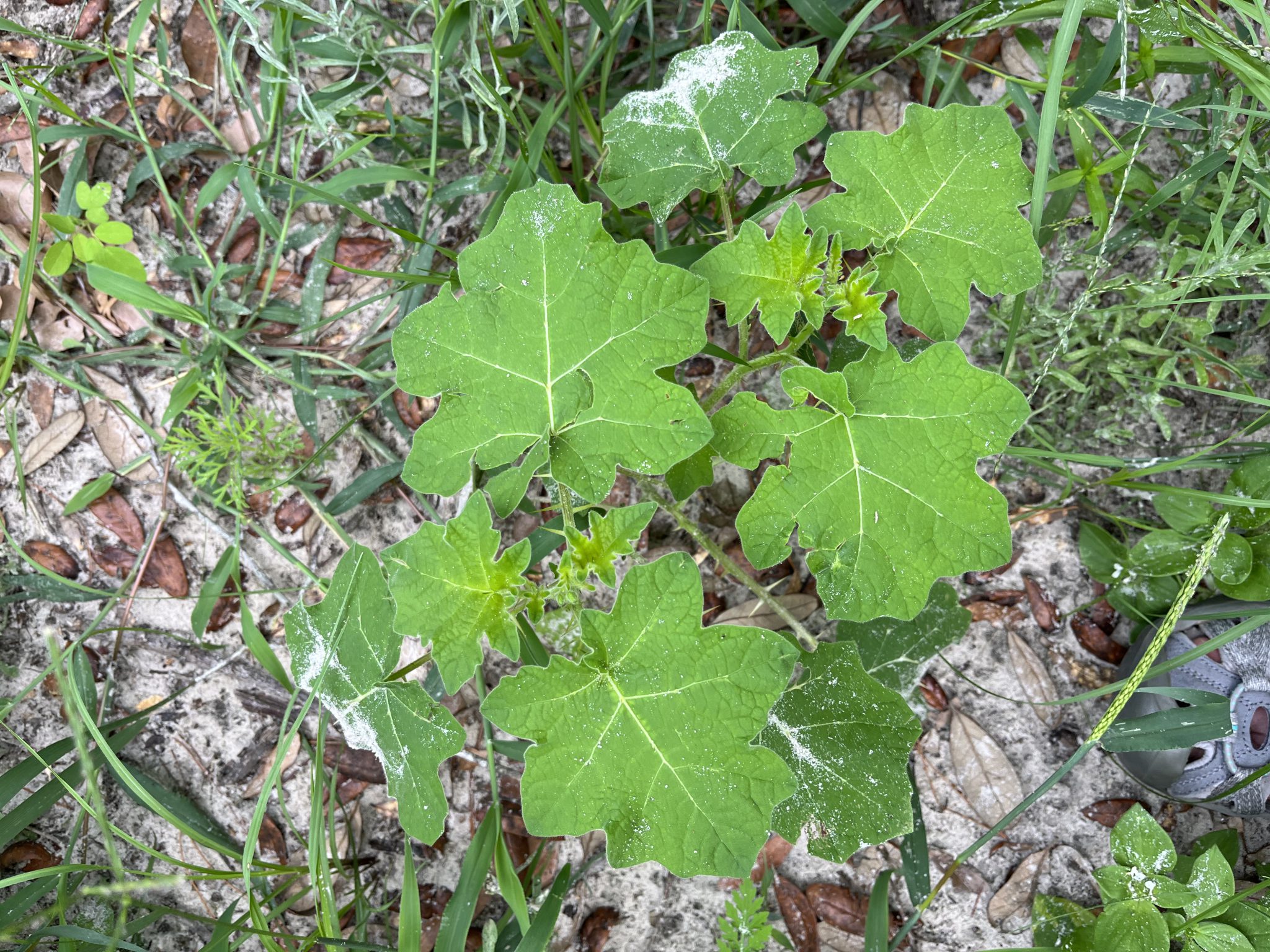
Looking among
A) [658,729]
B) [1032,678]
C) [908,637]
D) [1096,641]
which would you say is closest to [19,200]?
[658,729]

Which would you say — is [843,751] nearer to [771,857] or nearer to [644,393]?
[771,857]

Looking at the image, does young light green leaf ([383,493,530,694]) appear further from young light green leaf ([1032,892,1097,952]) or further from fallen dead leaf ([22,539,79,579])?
young light green leaf ([1032,892,1097,952])

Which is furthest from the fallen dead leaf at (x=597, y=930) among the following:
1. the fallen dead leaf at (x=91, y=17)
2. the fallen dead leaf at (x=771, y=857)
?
the fallen dead leaf at (x=91, y=17)

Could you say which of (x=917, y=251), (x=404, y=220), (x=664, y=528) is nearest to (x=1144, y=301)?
(x=917, y=251)

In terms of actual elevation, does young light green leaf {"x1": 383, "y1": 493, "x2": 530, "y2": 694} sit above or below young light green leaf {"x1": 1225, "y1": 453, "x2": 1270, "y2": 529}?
above

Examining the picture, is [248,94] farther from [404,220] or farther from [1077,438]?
[1077,438]

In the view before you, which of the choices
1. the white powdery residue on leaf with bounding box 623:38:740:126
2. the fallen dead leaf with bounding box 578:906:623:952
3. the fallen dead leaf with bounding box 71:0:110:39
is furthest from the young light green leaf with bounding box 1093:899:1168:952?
the fallen dead leaf with bounding box 71:0:110:39

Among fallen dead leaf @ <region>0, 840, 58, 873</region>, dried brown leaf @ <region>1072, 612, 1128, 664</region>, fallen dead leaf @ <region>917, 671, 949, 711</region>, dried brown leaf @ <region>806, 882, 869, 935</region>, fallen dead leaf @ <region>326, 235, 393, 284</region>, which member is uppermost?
fallen dead leaf @ <region>326, 235, 393, 284</region>
